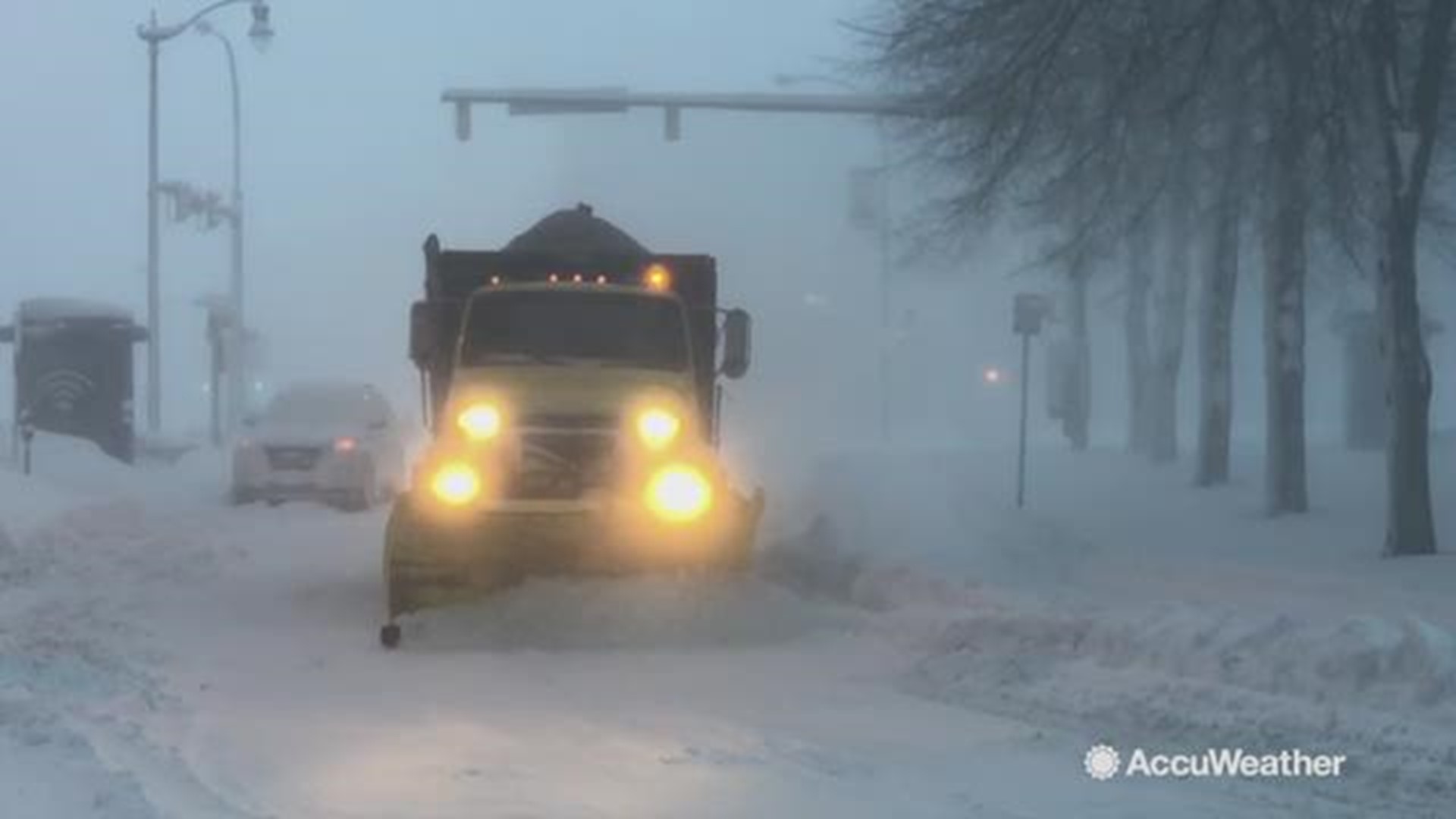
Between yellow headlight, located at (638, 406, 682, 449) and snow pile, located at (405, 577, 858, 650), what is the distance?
36.5 inches

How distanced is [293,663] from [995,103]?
8.97m

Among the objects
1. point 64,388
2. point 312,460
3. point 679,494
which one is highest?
point 679,494

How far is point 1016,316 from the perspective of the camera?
29.6 metres

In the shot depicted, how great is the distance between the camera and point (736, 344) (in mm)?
17641

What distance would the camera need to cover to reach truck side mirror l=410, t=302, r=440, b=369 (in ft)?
58.1

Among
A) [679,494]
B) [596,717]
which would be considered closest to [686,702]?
[596,717]

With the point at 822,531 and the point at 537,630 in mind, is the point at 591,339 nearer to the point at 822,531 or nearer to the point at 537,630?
the point at 537,630

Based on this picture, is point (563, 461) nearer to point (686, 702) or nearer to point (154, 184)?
point (686, 702)

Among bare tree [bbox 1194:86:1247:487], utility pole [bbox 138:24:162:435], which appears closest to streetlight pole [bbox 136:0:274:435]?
utility pole [bbox 138:24:162:435]

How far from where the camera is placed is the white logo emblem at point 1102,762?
33.0ft

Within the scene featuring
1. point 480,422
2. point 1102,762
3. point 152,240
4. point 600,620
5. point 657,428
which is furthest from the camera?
point 152,240

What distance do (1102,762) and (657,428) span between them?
5.68 metres

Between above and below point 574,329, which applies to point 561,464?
below

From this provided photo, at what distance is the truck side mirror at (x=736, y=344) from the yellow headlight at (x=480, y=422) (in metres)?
2.74
